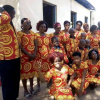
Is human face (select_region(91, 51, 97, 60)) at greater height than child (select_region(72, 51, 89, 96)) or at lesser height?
greater

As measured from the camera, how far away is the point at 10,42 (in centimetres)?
212

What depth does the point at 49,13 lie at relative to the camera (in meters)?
6.34

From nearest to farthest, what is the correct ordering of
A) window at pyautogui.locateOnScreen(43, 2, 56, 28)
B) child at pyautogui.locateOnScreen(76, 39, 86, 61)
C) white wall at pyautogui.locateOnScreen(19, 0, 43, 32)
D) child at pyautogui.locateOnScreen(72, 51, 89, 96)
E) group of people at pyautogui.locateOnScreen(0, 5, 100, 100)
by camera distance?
group of people at pyautogui.locateOnScreen(0, 5, 100, 100) < child at pyautogui.locateOnScreen(72, 51, 89, 96) < child at pyautogui.locateOnScreen(76, 39, 86, 61) < white wall at pyautogui.locateOnScreen(19, 0, 43, 32) < window at pyautogui.locateOnScreen(43, 2, 56, 28)

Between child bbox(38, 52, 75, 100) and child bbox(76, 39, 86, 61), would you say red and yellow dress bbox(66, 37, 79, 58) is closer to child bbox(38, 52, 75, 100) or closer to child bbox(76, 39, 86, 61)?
child bbox(76, 39, 86, 61)

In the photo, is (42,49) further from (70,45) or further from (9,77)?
(9,77)

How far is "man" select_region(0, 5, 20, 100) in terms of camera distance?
6.66 ft

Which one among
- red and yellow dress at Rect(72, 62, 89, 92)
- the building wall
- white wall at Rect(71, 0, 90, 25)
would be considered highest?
white wall at Rect(71, 0, 90, 25)

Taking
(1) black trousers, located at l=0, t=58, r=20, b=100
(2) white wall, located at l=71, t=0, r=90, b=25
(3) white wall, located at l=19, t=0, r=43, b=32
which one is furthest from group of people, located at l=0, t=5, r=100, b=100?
(2) white wall, located at l=71, t=0, r=90, b=25

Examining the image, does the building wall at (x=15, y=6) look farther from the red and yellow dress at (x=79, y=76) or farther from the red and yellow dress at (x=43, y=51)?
the red and yellow dress at (x=79, y=76)

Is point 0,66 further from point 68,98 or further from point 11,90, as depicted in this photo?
point 68,98

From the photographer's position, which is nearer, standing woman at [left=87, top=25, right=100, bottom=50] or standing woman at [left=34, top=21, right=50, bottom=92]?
standing woman at [left=34, top=21, right=50, bottom=92]

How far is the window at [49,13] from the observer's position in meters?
6.07

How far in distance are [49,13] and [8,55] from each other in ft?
15.0

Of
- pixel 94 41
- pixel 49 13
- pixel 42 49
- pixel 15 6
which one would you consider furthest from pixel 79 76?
pixel 49 13
